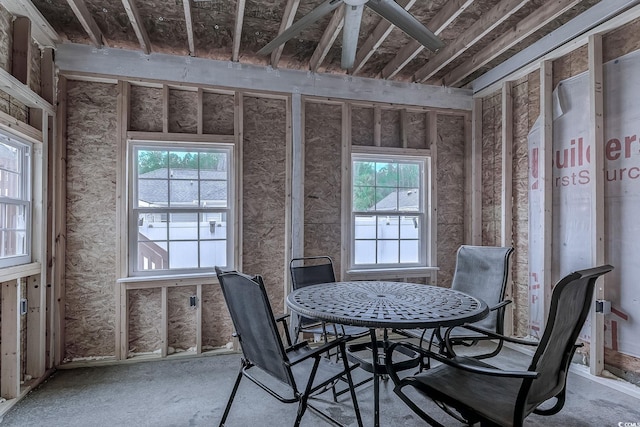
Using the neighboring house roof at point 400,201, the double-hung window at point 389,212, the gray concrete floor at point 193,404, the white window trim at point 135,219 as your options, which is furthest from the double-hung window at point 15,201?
the neighboring house roof at point 400,201

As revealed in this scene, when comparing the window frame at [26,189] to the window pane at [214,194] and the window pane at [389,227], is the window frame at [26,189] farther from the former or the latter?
the window pane at [389,227]

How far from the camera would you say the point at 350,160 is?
392cm

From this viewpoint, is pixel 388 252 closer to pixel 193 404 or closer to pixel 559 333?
pixel 193 404

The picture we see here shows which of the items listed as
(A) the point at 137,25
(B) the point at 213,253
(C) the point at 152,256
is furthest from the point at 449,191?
(A) the point at 137,25

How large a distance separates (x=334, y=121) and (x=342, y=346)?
8.78ft

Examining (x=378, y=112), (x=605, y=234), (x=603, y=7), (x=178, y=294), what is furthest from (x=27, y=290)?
(x=603, y=7)

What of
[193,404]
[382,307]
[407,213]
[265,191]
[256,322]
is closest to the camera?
[256,322]

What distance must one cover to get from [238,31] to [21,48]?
1644 millimetres

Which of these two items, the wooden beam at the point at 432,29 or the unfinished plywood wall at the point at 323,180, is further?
the unfinished plywood wall at the point at 323,180

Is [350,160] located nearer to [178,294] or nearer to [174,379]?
[178,294]

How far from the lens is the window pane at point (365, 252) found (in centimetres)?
400

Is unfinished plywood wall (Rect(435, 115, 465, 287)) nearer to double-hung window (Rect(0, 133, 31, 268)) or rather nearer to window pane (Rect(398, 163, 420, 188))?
window pane (Rect(398, 163, 420, 188))

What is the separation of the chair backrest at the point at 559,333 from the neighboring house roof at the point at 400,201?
8.56 ft

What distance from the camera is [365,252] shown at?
403 cm
